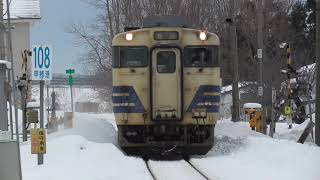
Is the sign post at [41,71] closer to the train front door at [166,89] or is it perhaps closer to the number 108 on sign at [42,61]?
the number 108 on sign at [42,61]

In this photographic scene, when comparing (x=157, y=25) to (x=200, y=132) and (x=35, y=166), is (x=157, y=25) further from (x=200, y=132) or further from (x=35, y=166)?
(x=35, y=166)

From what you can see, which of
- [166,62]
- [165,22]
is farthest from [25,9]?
[166,62]

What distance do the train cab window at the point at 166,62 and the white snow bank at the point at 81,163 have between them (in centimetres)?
225

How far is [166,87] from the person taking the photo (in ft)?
50.8

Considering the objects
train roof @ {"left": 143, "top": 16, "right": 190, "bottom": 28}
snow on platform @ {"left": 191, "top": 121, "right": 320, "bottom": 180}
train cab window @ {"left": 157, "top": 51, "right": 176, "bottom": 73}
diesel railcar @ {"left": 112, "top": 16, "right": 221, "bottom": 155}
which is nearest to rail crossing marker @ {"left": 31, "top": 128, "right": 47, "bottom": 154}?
snow on platform @ {"left": 191, "top": 121, "right": 320, "bottom": 180}

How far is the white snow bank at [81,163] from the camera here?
11.8m

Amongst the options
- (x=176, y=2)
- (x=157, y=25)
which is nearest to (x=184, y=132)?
(x=157, y=25)

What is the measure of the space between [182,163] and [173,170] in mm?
1210

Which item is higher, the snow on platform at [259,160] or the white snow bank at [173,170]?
the snow on platform at [259,160]

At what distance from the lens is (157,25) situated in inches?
634

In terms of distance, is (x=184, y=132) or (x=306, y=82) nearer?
(x=184, y=132)

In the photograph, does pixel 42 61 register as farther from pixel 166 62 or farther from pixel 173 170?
pixel 166 62

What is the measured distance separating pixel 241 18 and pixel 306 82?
33.6 feet

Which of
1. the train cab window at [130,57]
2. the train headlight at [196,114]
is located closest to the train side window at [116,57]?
the train cab window at [130,57]
